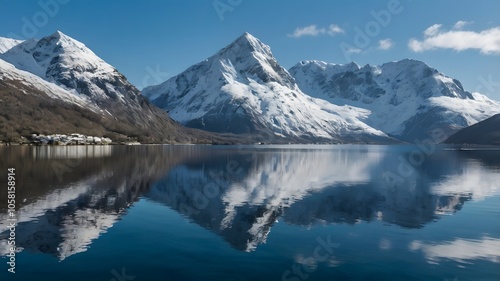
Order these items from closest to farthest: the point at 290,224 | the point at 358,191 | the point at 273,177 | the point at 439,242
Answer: the point at 439,242 → the point at 290,224 → the point at 358,191 → the point at 273,177

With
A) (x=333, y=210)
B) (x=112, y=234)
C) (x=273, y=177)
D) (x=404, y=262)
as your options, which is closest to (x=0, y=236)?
(x=112, y=234)

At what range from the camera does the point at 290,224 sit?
48.2 metres

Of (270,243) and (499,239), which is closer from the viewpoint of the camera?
(270,243)

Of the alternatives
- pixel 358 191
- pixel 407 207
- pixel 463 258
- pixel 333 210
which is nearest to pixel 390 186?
pixel 358 191

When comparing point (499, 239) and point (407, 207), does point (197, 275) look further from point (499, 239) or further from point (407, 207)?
point (407, 207)

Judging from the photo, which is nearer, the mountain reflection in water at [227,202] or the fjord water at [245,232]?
the fjord water at [245,232]

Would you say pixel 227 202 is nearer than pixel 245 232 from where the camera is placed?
No

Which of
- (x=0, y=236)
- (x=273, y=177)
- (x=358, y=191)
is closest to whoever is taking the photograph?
(x=0, y=236)

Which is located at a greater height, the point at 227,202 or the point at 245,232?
Result: the point at 227,202

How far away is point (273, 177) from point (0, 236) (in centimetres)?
7147

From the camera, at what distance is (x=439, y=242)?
4066cm

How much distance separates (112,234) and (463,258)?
3450 cm

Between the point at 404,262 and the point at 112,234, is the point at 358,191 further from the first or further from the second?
the point at 112,234

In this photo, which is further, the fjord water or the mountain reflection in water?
the mountain reflection in water
